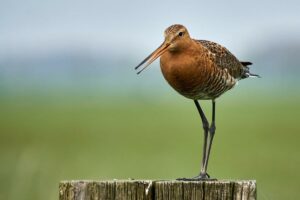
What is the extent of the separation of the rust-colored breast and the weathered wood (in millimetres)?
3736

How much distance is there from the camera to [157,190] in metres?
6.53

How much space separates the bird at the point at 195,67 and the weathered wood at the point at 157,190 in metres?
3.07

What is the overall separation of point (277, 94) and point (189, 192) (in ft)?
150

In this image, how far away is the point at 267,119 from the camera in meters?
34.9

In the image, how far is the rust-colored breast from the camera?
10.2 meters

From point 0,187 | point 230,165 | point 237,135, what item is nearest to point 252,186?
point 0,187

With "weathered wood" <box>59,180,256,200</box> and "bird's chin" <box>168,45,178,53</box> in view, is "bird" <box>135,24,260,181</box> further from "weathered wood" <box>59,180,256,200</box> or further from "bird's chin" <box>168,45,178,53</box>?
"weathered wood" <box>59,180,256,200</box>

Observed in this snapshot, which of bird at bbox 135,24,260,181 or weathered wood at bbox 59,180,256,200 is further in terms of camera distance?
bird at bbox 135,24,260,181

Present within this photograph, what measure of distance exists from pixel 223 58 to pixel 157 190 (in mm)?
4671

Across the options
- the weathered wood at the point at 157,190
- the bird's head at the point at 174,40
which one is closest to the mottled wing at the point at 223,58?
the bird's head at the point at 174,40

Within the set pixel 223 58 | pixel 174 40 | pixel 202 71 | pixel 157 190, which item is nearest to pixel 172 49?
pixel 174 40

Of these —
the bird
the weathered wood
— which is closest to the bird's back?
the bird

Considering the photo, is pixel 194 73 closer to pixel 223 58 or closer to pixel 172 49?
pixel 172 49

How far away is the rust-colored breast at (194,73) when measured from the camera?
33.6ft
